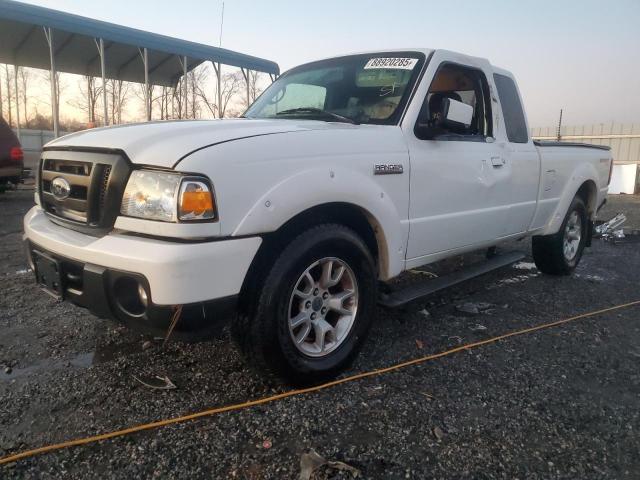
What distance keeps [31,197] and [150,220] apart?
9.69 metres

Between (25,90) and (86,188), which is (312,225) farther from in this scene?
(25,90)

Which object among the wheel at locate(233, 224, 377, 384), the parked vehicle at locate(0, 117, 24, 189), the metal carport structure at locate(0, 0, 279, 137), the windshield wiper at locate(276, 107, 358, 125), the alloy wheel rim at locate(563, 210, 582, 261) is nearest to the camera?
the wheel at locate(233, 224, 377, 384)

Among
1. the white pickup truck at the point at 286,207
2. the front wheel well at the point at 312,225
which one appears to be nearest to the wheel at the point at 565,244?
the white pickup truck at the point at 286,207

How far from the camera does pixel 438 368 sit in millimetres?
2730

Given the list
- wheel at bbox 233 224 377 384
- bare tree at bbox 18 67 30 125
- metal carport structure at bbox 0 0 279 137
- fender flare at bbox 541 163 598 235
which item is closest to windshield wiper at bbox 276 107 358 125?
wheel at bbox 233 224 377 384

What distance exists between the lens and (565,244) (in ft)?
16.5

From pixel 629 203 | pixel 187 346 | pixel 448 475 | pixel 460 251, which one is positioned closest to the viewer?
pixel 448 475

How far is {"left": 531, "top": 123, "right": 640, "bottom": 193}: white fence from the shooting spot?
15.0m

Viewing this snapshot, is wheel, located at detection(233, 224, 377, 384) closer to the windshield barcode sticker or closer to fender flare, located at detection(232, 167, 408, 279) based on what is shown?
fender flare, located at detection(232, 167, 408, 279)

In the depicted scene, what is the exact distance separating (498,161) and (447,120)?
3.30 feet

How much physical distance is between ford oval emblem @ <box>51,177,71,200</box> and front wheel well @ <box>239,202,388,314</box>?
105 centimetres

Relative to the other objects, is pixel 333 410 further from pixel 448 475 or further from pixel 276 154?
pixel 276 154

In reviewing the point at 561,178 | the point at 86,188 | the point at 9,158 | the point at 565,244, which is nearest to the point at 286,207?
the point at 86,188

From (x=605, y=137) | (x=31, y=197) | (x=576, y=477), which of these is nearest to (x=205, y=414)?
(x=576, y=477)
